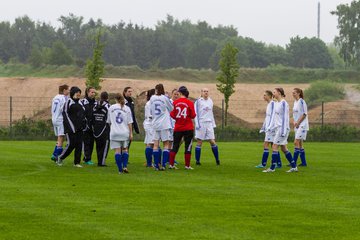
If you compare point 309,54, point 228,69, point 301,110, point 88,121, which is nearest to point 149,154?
point 88,121

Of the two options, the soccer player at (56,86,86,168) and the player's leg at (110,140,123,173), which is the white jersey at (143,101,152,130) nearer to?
the soccer player at (56,86,86,168)

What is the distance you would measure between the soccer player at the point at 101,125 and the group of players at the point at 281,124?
3985 mm

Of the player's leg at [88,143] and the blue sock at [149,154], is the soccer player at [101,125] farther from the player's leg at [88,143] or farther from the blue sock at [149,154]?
the blue sock at [149,154]

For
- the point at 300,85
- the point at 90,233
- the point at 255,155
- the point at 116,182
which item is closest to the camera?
the point at 90,233

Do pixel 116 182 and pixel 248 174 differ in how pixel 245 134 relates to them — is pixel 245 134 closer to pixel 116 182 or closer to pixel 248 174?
pixel 248 174

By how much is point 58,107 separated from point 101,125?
5.99 ft

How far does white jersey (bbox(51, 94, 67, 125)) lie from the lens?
81.0ft

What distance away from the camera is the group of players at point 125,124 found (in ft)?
70.6

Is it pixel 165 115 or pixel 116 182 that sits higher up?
pixel 165 115

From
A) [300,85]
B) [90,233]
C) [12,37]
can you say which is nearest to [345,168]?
[90,233]

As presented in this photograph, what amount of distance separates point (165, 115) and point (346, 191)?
20.3 ft

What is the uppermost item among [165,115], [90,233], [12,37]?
[12,37]

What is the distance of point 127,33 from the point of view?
140125 mm

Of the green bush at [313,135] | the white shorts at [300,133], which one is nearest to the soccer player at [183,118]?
the white shorts at [300,133]
